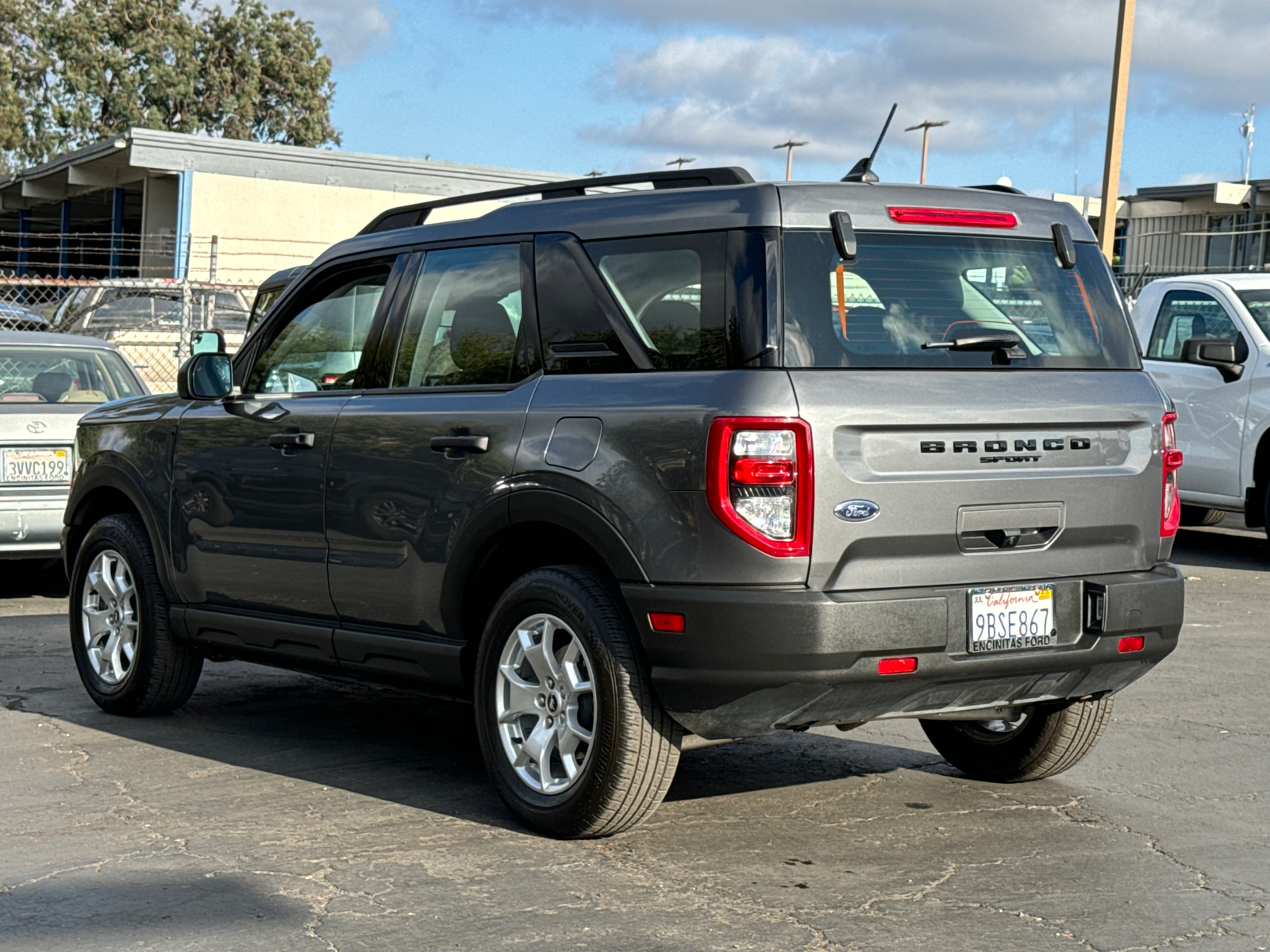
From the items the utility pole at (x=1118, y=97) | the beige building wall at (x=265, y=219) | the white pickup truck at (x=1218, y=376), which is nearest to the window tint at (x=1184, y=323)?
the white pickup truck at (x=1218, y=376)

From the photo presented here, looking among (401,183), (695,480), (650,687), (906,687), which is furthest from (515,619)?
(401,183)

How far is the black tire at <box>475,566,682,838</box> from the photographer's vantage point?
484 centimetres

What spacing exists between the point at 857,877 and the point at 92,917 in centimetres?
209

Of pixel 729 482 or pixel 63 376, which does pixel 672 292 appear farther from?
pixel 63 376

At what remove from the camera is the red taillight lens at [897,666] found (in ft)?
15.3

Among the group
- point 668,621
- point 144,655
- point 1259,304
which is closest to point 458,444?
point 668,621

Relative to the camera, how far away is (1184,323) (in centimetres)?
1315

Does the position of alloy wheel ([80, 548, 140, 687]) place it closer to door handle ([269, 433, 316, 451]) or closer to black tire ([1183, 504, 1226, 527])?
door handle ([269, 433, 316, 451])

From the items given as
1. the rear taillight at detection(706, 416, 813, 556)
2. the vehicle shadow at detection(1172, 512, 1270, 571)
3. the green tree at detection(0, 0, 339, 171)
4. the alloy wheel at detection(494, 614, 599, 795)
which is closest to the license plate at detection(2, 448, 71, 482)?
the alloy wheel at detection(494, 614, 599, 795)

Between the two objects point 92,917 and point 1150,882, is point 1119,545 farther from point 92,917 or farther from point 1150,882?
point 92,917

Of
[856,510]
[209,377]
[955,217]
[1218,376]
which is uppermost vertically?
[955,217]

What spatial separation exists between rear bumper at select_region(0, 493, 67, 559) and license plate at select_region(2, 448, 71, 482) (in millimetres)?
114

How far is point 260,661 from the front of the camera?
21.2 feet

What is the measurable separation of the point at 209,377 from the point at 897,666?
3.13 metres
